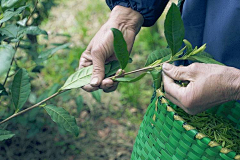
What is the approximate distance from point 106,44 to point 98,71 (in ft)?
0.45

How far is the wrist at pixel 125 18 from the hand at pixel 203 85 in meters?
0.37

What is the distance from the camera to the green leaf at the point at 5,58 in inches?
33.0

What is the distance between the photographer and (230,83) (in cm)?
77

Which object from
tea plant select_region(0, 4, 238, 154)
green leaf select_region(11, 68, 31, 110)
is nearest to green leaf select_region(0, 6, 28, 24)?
tea plant select_region(0, 4, 238, 154)

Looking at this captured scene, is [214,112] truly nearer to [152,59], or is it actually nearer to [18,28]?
[152,59]

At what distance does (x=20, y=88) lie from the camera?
0.95 metres

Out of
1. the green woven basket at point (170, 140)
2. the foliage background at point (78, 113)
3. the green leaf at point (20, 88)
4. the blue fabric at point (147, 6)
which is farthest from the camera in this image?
the foliage background at point (78, 113)

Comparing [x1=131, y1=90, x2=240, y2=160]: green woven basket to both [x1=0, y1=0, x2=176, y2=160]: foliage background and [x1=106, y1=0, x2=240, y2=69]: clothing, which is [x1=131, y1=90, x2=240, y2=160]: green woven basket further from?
[x1=0, y1=0, x2=176, y2=160]: foliage background

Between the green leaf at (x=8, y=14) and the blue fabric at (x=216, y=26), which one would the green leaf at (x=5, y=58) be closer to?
the green leaf at (x=8, y=14)

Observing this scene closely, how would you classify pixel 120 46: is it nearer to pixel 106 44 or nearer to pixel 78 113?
pixel 106 44

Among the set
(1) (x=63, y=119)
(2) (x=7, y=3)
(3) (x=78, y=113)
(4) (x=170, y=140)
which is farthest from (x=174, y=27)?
(3) (x=78, y=113)

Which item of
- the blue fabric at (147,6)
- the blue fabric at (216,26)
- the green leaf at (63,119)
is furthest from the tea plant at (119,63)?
the blue fabric at (147,6)

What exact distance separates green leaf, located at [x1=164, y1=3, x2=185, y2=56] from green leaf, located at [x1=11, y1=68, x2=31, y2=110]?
0.50 m

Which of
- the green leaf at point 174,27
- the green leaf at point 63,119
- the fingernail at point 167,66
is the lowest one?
the green leaf at point 63,119
